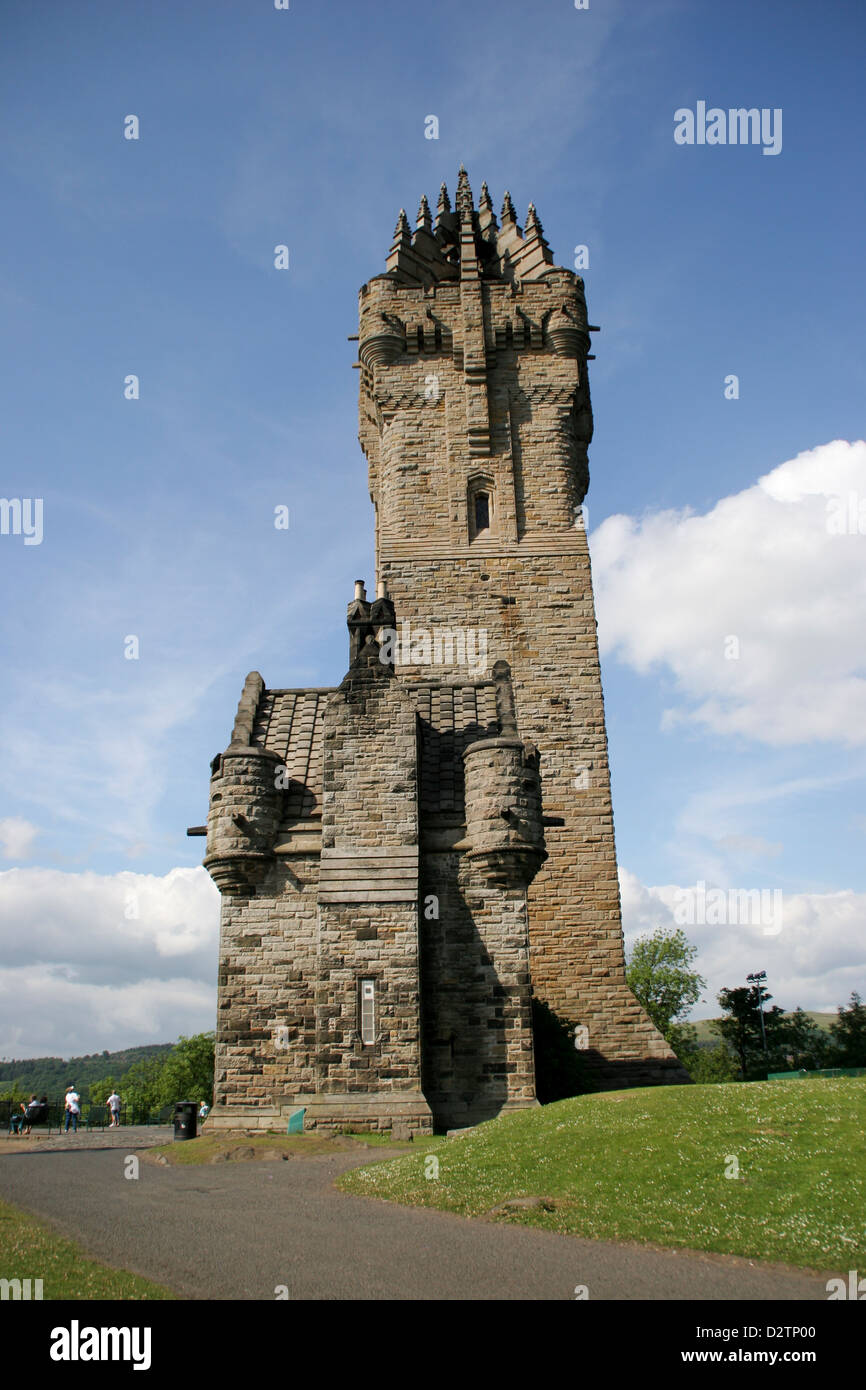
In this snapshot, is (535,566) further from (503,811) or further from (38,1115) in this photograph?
(38,1115)

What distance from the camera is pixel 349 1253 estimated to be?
7574mm

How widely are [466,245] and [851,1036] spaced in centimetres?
4307

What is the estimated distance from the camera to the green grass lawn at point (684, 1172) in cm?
773

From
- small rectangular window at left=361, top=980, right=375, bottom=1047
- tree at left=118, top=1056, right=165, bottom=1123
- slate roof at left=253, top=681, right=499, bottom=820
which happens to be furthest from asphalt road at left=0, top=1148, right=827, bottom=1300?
tree at left=118, top=1056, right=165, bottom=1123

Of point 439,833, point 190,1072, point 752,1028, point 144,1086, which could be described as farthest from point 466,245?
point 144,1086

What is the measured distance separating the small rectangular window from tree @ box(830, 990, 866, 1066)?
3730cm

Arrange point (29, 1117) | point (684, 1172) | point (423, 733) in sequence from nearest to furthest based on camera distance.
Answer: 1. point (684, 1172)
2. point (423, 733)
3. point (29, 1117)

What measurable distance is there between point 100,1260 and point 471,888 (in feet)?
33.3

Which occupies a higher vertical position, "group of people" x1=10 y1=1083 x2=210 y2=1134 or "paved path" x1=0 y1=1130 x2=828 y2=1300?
"paved path" x1=0 y1=1130 x2=828 y2=1300

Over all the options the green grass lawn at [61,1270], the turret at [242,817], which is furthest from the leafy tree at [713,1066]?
the green grass lawn at [61,1270]

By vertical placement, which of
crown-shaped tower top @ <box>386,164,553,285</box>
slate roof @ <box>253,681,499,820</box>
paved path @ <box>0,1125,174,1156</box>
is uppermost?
crown-shaped tower top @ <box>386,164,553,285</box>

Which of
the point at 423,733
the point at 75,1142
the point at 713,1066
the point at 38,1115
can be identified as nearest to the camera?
the point at 423,733

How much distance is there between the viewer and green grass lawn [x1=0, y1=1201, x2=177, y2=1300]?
6352mm

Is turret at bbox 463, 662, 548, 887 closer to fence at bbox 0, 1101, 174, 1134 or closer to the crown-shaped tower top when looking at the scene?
fence at bbox 0, 1101, 174, 1134
